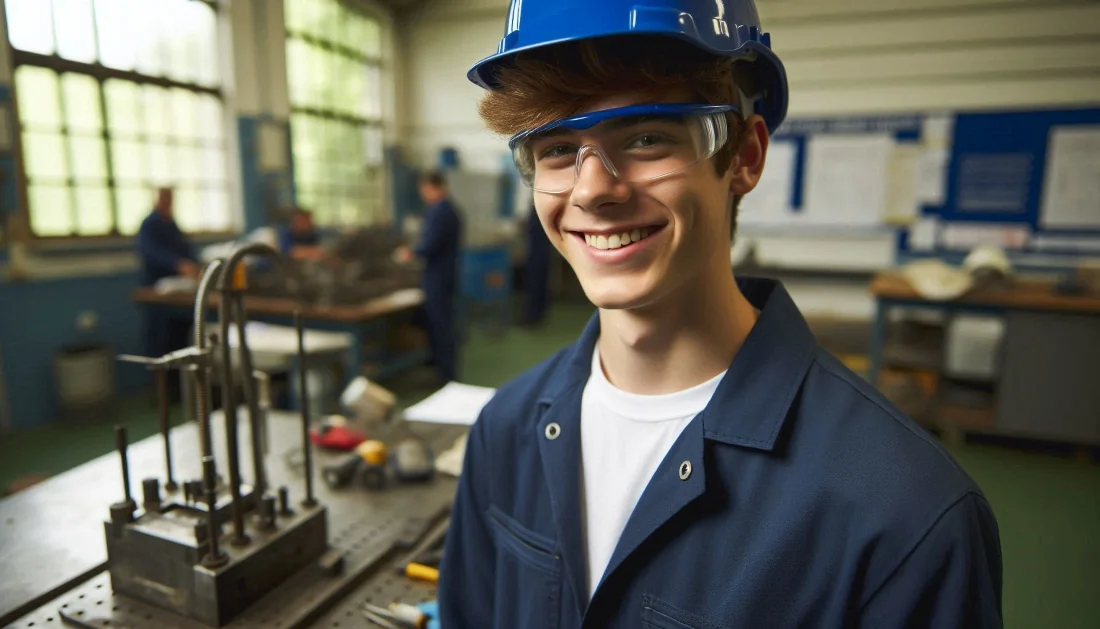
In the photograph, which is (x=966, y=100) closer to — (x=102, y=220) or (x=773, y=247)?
(x=773, y=247)

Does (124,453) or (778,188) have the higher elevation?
Answer: (778,188)

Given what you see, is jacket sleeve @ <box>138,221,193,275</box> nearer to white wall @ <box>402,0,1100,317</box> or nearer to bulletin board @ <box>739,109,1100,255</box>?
white wall @ <box>402,0,1100,317</box>

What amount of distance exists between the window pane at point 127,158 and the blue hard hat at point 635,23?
294 centimetres

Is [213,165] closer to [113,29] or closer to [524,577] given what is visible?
[113,29]

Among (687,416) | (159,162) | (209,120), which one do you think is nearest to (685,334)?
(687,416)

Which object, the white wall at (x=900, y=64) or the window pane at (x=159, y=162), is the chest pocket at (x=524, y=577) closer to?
the window pane at (x=159, y=162)

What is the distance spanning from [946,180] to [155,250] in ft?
20.8

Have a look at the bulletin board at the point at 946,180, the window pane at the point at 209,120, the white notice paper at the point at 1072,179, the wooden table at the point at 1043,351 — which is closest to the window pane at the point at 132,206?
the window pane at the point at 209,120

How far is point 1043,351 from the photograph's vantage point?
3.31 m

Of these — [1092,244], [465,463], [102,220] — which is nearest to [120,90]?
[102,220]

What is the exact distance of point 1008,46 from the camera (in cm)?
515

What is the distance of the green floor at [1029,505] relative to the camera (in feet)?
5.63

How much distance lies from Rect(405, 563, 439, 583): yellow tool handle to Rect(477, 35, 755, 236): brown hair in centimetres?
76

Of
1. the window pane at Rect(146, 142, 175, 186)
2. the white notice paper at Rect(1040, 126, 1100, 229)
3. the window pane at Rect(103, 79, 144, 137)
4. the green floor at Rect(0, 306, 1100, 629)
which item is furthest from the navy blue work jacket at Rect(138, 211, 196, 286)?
the white notice paper at Rect(1040, 126, 1100, 229)
